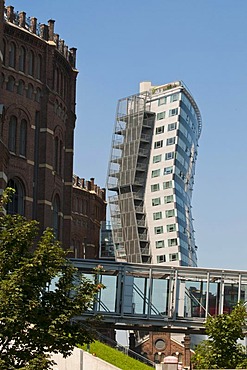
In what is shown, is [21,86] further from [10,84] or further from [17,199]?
[17,199]

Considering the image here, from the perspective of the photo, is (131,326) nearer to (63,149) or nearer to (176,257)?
(63,149)

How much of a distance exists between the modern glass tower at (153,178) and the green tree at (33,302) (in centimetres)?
11465

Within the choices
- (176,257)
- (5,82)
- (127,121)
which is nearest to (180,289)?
(5,82)

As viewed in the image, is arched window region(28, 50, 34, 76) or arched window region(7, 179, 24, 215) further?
arched window region(28, 50, 34, 76)

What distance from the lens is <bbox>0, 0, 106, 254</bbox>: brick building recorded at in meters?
69.1

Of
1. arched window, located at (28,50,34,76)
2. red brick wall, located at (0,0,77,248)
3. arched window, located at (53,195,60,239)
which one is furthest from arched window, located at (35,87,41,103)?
arched window, located at (53,195,60,239)

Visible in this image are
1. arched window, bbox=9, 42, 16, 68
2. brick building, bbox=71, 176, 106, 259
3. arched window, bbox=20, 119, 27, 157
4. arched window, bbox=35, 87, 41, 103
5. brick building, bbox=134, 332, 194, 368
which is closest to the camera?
arched window, bbox=9, 42, 16, 68

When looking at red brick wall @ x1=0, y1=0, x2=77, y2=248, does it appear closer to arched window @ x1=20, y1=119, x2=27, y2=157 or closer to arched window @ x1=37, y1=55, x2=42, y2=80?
arched window @ x1=37, y1=55, x2=42, y2=80

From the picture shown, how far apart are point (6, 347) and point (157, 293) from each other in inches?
1271

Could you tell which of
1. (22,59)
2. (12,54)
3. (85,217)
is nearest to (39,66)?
(22,59)

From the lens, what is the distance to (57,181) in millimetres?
74625

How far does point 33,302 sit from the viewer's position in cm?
2770

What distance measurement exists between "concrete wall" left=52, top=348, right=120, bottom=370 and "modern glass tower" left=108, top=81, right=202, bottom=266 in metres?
99.2

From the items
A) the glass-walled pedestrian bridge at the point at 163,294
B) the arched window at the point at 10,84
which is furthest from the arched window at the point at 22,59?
the glass-walled pedestrian bridge at the point at 163,294
